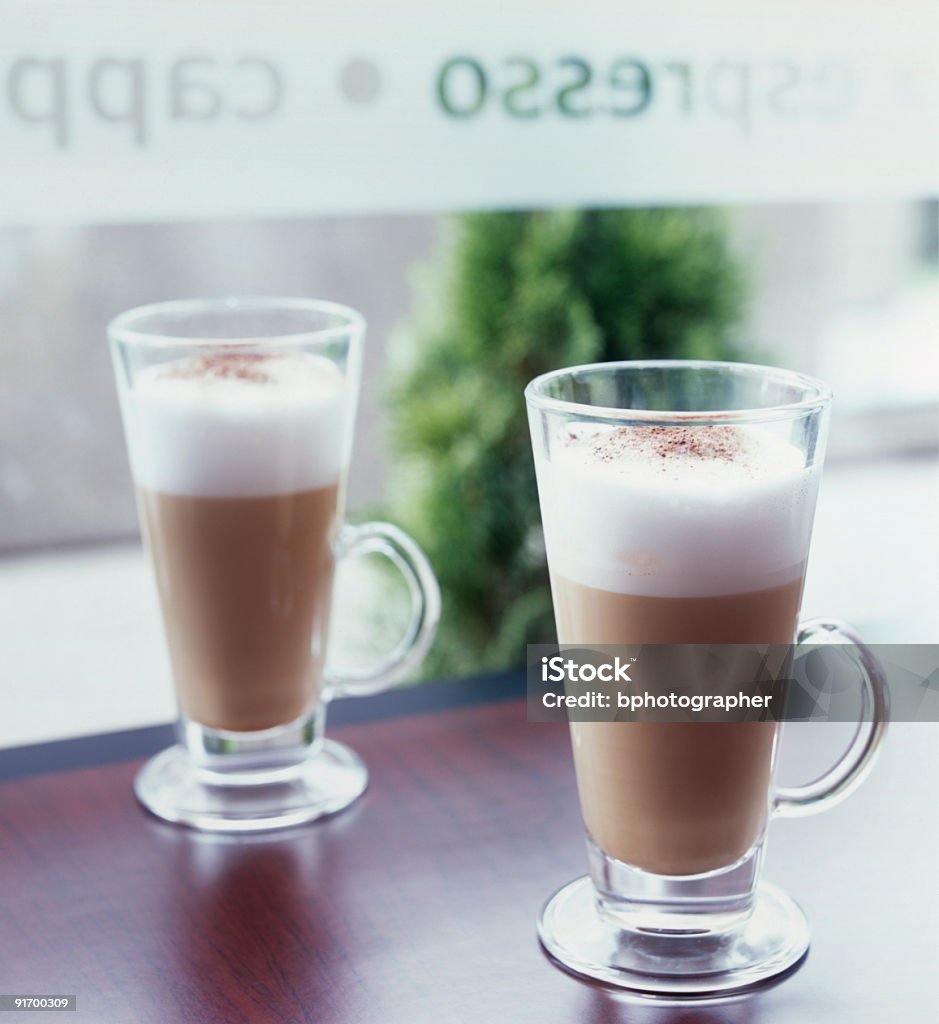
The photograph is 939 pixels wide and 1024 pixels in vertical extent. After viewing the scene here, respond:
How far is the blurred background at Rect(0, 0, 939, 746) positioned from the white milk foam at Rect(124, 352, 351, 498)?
424 mm

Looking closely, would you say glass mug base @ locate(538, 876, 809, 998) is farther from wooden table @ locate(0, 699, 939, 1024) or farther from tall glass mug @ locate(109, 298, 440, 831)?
tall glass mug @ locate(109, 298, 440, 831)

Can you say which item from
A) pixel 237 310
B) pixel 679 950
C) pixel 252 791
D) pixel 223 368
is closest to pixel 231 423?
pixel 223 368

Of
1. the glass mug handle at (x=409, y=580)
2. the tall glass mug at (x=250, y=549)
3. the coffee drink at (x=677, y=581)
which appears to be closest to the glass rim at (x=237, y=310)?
the tall glass mug at (x=250, y=549)

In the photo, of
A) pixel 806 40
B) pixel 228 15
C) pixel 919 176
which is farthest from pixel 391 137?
pixel 919 176

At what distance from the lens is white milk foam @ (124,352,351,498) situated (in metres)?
0.87

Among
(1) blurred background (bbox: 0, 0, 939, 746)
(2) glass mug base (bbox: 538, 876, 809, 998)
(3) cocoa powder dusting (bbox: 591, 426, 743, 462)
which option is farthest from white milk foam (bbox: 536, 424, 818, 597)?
(1) blurred background (bbox: 0, 0, 939, 746)

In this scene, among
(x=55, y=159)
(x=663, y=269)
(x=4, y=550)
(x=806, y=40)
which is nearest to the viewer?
(x=55, y=159)

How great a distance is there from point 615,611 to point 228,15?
805mm

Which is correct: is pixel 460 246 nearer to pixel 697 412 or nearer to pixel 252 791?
pixel 252 791

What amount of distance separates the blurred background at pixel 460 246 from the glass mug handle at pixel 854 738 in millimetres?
447

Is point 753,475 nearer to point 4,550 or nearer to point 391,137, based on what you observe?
point 391,137

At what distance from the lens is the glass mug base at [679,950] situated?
27.3 inches

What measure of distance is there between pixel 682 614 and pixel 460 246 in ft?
5.94

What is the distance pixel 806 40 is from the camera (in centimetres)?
143
